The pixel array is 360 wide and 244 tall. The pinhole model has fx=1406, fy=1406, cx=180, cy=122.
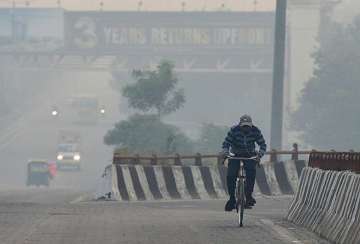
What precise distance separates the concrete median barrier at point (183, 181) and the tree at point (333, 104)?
256 ft

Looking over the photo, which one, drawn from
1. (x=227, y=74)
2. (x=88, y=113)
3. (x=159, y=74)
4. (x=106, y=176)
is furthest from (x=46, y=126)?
(x=106, y=176)

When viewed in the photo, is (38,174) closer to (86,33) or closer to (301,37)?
(301,37)

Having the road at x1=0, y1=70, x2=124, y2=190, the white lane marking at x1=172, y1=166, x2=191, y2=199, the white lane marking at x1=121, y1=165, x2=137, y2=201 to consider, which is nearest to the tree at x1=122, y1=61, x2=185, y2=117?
the road at x1=0, y1=70, x2=124, y2=190

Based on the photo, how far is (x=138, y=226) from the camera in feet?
60.0

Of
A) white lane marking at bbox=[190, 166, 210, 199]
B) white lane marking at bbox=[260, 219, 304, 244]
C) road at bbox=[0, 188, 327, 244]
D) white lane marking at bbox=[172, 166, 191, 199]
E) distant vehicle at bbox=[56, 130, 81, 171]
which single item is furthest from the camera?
distant vehicle at bbox=[56, 130, 81, 171]

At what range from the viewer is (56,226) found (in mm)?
18266

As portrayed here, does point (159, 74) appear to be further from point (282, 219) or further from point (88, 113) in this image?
point (88, 113)

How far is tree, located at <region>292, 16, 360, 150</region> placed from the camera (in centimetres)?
11106

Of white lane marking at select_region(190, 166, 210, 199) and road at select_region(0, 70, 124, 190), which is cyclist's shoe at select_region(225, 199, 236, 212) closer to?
white lane marking at select_region(190, 166, 210, 199)

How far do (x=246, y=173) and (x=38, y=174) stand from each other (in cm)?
6893

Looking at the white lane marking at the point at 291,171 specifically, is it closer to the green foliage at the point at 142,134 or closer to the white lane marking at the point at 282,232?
the white lane marking at the point at 282,232

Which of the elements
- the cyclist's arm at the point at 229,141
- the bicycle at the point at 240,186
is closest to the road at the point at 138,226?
the bicycle at the point at 240,186

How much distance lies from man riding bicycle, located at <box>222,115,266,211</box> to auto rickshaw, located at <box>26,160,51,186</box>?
220ft

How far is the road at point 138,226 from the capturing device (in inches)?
631
